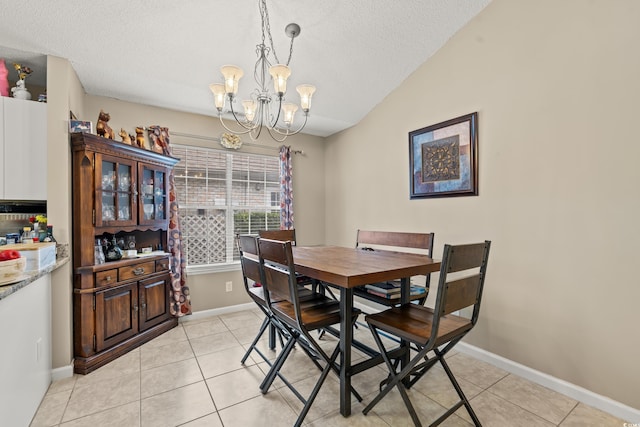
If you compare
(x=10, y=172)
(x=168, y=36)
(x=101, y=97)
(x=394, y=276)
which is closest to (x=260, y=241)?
(x=394, y=276)

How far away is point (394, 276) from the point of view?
1587 millimetres

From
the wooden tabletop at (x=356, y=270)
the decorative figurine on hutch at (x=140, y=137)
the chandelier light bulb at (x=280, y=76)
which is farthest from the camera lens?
the decorative figurine on hutch at (x=140, y=137)

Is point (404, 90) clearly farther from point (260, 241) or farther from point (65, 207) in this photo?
point (65, 207)

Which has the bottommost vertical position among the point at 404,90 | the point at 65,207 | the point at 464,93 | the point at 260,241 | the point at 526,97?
the point at 260,241

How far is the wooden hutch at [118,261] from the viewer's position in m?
2.27

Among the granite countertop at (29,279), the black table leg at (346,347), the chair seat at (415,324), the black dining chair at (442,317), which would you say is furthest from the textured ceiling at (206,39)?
the chair seat at (415,324)

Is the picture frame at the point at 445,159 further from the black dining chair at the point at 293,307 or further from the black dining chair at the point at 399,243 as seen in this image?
the black dining chair at the point at 293,307

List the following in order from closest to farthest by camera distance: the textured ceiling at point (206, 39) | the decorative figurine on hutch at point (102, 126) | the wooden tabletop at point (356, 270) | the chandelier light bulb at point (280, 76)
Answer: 1. the wooden tabletop at point (356, 270)
2. the chandelier light bulb at point (280, 76)
3. the textured ceiling at point (206, 39)
4. the decorative figurine on hutch at point (102, 126)

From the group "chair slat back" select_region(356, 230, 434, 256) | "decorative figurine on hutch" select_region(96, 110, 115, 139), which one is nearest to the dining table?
"chair slat back" select_region(356, 230, 434, 256)

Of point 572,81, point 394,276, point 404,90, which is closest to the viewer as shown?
point 394,276

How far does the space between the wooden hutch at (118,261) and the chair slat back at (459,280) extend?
8.37 ft

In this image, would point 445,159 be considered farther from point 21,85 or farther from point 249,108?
point 21,85

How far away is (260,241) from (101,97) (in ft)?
8.24

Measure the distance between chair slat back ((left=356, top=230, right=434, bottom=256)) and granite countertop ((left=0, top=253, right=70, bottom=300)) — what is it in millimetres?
2362
